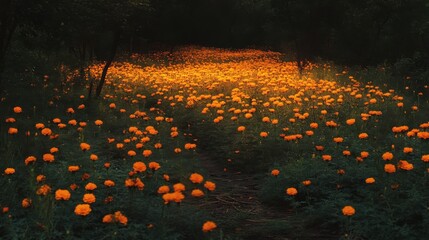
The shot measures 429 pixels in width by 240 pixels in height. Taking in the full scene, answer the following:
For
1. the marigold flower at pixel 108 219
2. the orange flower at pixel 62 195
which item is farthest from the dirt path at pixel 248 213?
the orange flower at pixel 62 195

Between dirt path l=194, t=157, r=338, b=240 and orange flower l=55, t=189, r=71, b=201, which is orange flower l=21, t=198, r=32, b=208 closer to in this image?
orange flower l=55, t=189, r=71, b=201

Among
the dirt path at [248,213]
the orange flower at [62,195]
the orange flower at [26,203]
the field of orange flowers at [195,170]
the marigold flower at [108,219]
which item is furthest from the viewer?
the dirt path at [248,213]

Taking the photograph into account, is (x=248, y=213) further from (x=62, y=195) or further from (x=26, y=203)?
(x=26, y=203)

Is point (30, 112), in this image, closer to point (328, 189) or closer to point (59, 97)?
point (59, 97)

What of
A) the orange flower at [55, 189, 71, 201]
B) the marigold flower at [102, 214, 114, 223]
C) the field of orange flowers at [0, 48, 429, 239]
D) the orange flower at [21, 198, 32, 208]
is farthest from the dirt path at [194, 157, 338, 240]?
the orange flower at [21, 198, 32, 208]

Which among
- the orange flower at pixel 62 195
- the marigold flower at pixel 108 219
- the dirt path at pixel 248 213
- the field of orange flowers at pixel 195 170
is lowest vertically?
the dirt path at pixel 248 213

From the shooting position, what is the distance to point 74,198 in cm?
440

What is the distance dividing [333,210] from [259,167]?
2.54m

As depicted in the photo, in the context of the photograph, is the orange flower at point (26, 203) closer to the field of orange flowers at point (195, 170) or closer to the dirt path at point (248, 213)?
the field of orange flowers at point (195, 170)

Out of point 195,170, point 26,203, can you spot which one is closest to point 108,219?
point 26,203

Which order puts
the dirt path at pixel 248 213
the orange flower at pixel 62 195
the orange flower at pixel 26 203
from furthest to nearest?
1. the dirt path at pixel 248 213
2. the orange flower at pixel 26 203
3. the orange flower at pixel 62 195

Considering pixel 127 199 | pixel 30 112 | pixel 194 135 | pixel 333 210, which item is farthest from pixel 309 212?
pixel 30 112

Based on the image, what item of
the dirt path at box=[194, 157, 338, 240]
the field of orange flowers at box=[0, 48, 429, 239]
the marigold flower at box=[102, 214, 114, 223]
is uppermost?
the marigold flower at box=[102, 214, 114, 223]

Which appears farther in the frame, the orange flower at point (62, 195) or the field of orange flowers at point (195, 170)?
the field of orange flowers at point (195, 170)
